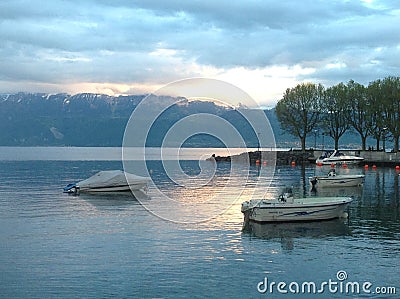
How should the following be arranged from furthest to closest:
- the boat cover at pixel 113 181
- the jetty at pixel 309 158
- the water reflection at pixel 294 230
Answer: the jetty at pixel 309 158 < the boat cover at pixel 113 181 < the water reflection at pixel 294 230

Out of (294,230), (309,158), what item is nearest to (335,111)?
(309,158)

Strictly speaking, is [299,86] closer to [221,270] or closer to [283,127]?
[283,127]

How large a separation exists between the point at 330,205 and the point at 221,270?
1529cm

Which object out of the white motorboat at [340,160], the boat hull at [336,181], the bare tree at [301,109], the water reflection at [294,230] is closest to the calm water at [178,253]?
the water reflection at [294,230]

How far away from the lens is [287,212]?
3681cm

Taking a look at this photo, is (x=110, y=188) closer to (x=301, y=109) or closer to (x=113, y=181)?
(x=113, y=181)

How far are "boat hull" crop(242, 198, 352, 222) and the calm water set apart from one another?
0.72m

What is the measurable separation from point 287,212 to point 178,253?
11105 mm

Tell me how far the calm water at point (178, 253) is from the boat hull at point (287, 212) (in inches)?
28.2

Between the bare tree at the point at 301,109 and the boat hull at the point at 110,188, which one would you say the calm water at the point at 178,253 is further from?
the bare tree at the point at 301,109

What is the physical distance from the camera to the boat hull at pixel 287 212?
120ft

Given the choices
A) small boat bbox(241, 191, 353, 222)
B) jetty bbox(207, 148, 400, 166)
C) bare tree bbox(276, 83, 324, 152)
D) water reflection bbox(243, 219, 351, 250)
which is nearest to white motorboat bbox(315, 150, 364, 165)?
jetty bbox(207, 148, 400, 166)

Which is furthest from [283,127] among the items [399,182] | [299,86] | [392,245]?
[392,245]

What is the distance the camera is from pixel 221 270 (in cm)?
2475
